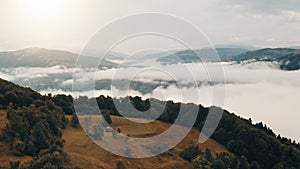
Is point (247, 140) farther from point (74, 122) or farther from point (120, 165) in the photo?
point (74, 122)

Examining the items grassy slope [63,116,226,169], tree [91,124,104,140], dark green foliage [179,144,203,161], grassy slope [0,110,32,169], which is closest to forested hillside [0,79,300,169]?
dark green foliage [179,144,203,161]

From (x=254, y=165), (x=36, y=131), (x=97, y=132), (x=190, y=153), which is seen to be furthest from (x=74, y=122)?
(x=254, y=165)

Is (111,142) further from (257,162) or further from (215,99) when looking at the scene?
(257,162)

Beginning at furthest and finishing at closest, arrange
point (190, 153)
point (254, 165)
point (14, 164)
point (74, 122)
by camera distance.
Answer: point (254, 165)
point (74, 122)
point (190, 153)
point (14, 164)

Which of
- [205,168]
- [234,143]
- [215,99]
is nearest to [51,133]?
[205,168]

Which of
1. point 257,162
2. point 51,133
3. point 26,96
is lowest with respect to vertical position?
point 257,162

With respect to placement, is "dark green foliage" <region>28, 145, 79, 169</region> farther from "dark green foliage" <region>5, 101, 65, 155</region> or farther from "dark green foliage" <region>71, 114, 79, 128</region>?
"dark green foliage" <region>71, 114, 79, 128</region>
